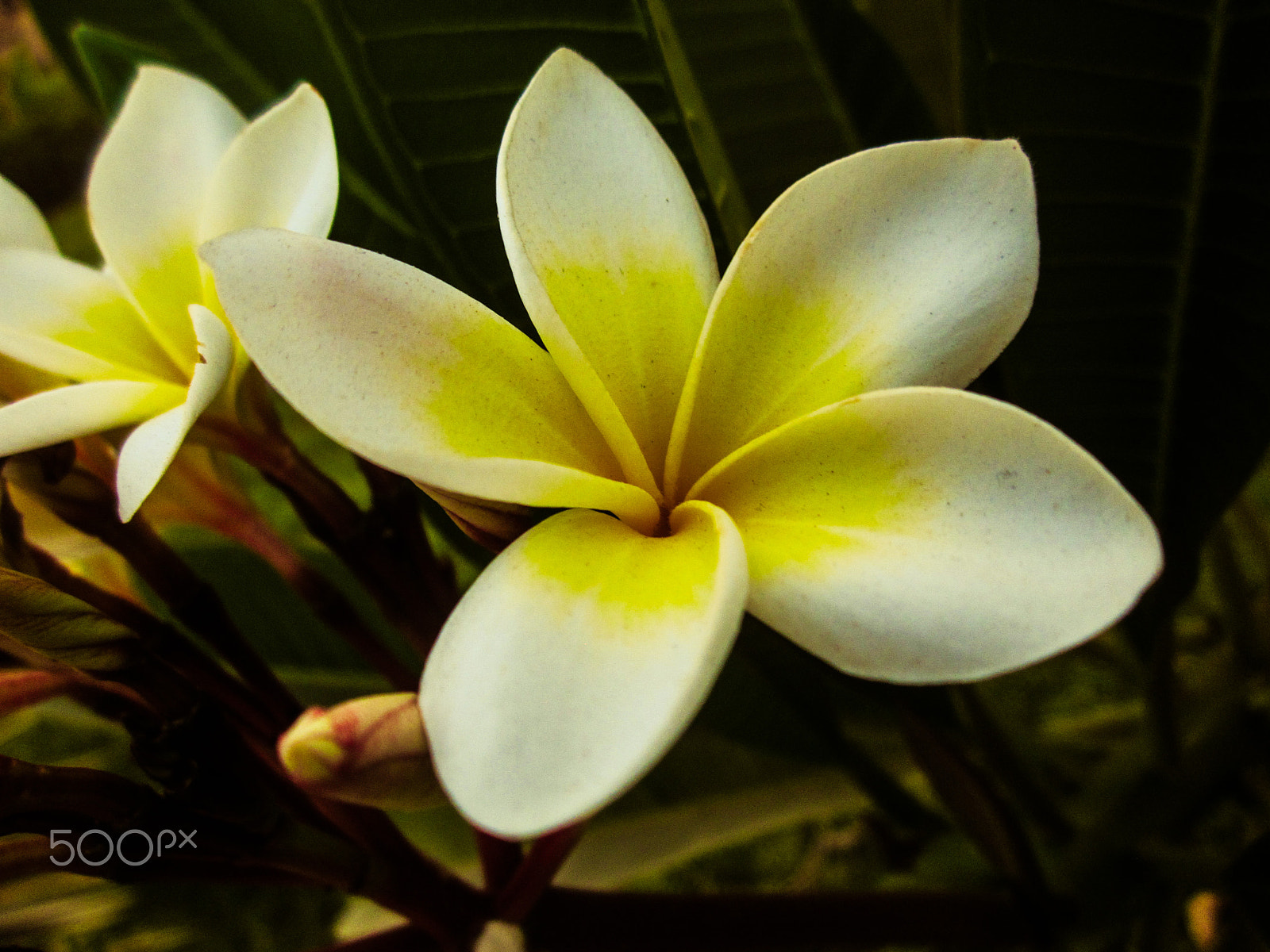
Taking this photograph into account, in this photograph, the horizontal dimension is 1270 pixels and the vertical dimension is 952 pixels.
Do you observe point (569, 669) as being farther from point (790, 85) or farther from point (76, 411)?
point (790, 85)

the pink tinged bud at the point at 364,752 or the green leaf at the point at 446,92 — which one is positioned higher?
the green leaf at the point at 446,92

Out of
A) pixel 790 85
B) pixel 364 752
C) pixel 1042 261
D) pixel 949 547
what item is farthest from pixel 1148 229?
pixel 364 752

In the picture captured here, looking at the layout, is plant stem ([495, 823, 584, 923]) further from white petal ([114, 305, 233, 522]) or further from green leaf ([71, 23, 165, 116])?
green leaf ([71, 23, 165, 116])

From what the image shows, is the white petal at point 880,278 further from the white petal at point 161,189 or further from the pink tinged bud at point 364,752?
the white petal at point 161,189

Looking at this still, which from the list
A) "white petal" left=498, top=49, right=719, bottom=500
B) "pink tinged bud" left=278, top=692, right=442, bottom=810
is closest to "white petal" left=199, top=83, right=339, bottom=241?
"white petal" left=498, top=49, right=719, bottom=500

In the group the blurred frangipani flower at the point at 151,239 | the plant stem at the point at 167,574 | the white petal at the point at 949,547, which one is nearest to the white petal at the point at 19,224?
the blurred frangipani flower at the point at 151,239

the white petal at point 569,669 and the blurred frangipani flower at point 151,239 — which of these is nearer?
the white petal at point 569,669

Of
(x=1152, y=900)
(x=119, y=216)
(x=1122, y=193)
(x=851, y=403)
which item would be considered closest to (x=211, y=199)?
(x=119, y=216)
